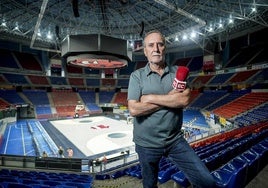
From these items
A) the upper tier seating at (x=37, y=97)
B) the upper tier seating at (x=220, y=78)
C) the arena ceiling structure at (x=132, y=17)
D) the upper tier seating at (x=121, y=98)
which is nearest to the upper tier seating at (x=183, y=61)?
the upper tier seating at (x=220, y=78)

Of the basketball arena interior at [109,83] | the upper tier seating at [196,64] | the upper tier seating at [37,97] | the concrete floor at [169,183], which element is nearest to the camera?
the concrete floor at [169,183]

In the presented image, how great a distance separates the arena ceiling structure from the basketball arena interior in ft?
0.51

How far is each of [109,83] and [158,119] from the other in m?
46.3

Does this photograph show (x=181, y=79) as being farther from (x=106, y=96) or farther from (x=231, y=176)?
(x=106, y=96)

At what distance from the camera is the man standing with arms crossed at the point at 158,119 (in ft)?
7.14

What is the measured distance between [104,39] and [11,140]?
15346 mm

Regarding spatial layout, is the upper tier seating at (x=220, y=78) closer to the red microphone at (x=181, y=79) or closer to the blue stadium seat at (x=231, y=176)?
the blue stadium seat at (x=231, y=176)

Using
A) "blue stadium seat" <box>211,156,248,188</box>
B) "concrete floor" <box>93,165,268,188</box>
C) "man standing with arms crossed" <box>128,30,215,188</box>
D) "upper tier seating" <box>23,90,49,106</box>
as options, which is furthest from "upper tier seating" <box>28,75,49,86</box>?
"blue stadium seat" <box>211,156,248,188</box>

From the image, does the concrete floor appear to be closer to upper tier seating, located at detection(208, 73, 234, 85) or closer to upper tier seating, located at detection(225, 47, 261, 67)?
upper tier seating, located at detection(225, 47, 261, 67)

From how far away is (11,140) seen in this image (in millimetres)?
18406

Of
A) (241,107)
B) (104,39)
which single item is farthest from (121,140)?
(241,107)

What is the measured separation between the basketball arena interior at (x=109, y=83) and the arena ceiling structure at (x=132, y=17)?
0.51 ft

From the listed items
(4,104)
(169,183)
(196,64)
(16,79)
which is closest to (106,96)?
(16,79)

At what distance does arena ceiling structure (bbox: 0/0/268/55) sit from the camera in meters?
23.4
